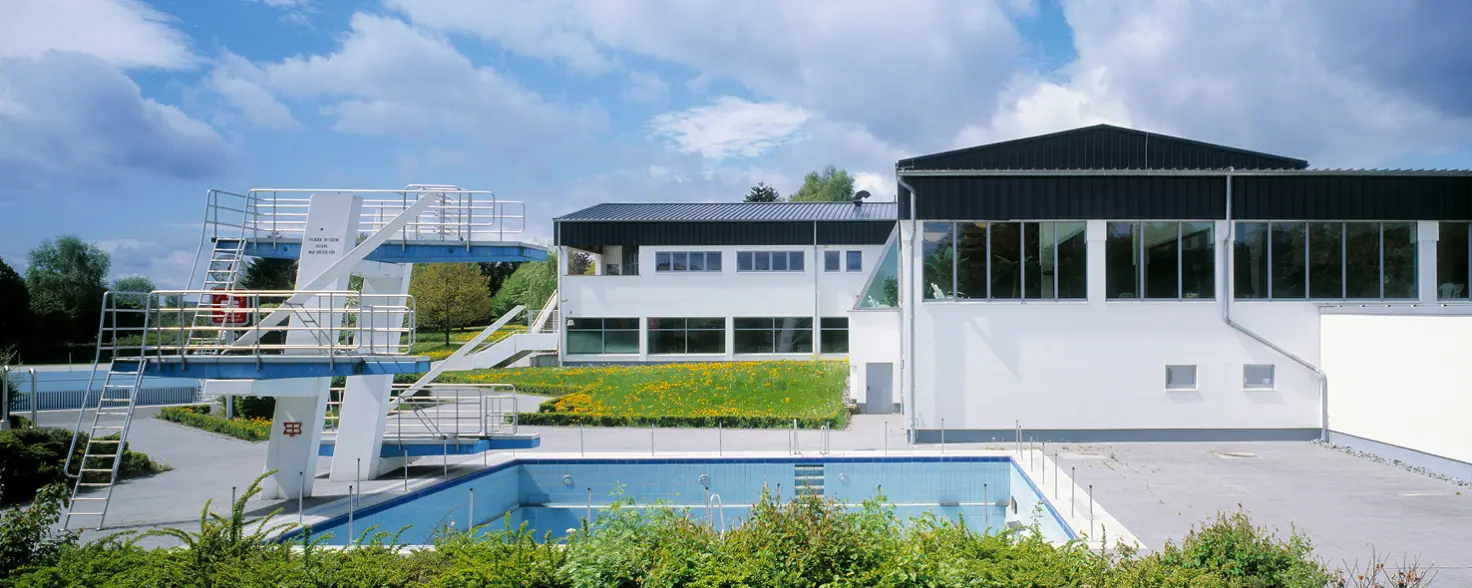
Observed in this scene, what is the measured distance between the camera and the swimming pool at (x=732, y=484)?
53.0 ft

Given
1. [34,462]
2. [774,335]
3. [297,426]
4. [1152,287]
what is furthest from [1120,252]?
[34,462]

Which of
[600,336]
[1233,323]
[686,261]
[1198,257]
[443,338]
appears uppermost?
[686,261]

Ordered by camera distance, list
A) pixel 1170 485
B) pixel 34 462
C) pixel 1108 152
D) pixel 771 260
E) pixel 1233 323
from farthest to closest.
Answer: pixel 771 260, pixel 1108 152, pixel 1233 323, pixel 34 462, pixel 1170 485

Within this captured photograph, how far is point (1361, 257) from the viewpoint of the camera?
65.0 feet

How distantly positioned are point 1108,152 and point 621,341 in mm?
21450

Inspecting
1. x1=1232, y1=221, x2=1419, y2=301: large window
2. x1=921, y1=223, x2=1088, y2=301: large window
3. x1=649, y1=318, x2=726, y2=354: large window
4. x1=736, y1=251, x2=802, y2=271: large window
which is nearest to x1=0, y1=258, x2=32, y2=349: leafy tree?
x1=649, y1=318, x2=726, y2=354: large window

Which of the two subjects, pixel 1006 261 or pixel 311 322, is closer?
pixel 311 322

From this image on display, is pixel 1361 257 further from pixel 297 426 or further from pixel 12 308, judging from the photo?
pixel 12 308

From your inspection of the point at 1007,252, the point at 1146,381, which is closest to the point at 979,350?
the point at 1007,252

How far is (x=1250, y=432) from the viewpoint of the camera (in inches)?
774

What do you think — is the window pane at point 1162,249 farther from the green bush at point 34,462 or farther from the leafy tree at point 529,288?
the leafy tree at point 529,288

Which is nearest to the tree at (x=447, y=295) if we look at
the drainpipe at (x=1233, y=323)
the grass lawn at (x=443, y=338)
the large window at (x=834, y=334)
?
the grass lawn at (x=443, y=338)

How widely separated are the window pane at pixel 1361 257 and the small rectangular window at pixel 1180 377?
3812mm

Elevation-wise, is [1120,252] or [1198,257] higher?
[1120,252]
